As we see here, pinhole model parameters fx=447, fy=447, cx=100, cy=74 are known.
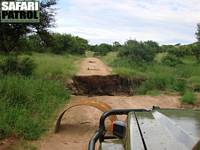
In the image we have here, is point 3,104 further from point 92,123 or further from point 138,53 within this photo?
point 138,53

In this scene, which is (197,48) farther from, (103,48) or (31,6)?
(103,48)

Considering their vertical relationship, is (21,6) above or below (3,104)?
above

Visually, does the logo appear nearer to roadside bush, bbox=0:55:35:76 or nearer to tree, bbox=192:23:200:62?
roadside bush, bbox=0:55:35:76

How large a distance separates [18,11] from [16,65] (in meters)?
2.33

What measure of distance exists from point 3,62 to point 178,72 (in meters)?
9.51

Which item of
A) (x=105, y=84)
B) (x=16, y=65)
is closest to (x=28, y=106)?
(x=16, y=65)

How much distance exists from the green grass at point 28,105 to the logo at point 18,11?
11.9 ft

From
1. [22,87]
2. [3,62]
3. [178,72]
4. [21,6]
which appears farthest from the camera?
[178,72]

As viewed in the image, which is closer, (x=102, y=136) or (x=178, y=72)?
(x=102, y=136)

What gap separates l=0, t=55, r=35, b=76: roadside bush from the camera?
16.6 metres

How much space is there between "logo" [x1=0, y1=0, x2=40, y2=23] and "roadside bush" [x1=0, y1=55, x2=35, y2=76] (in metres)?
1.84

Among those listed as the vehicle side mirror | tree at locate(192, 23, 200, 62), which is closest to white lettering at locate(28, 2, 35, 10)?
the vehicle side mirror

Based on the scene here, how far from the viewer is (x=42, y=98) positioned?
1116 cm

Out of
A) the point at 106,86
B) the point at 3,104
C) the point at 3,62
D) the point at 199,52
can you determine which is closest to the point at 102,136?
the point at 3,104
